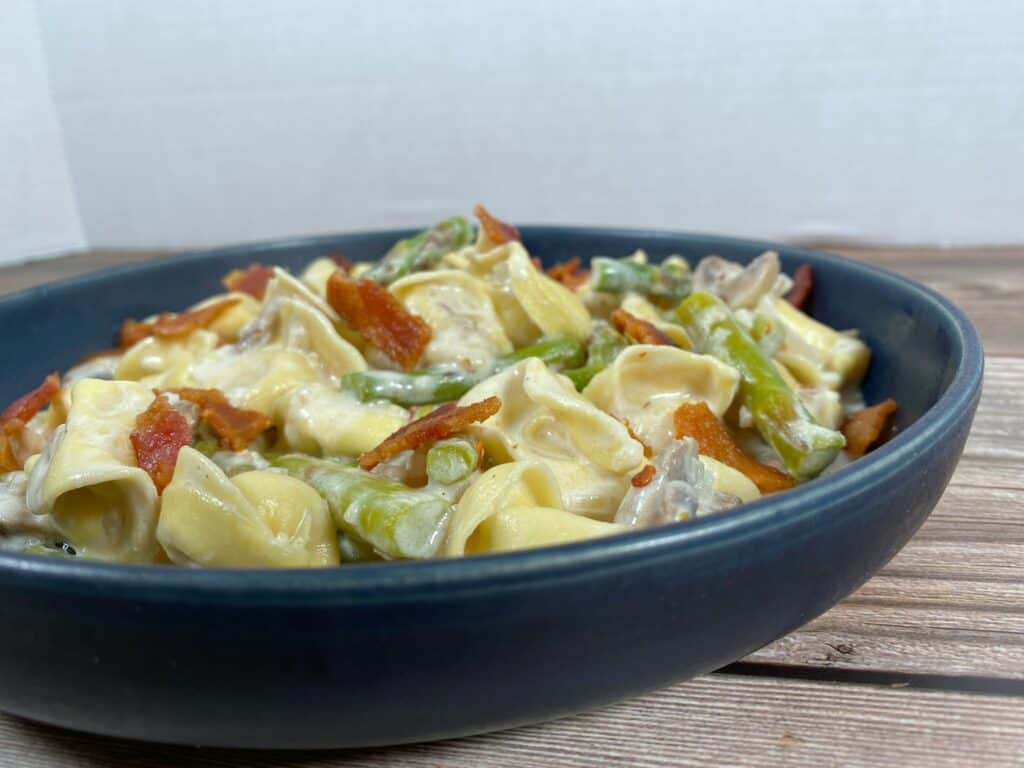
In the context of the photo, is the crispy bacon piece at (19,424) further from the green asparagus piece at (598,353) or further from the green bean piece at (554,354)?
the green asparagus piece at (598,353)

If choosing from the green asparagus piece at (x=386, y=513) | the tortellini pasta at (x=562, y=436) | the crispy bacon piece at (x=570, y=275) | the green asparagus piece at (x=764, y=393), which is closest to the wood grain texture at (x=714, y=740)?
the green asparagus piece at (x=386, y=513)

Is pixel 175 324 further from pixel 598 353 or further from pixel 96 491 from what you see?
pixel 598 353

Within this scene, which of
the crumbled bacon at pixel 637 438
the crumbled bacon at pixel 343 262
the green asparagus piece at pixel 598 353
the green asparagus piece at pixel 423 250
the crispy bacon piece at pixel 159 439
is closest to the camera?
the crispy bacon piece at pixel 159 439

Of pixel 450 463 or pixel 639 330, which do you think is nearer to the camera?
pixel 450 463

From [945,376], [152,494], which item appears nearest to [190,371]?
[152,494]

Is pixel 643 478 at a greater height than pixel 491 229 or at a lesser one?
lesser

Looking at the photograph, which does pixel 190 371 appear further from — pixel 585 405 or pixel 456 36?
pixel 456 36

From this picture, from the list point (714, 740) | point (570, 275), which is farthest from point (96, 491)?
point (570, 275)

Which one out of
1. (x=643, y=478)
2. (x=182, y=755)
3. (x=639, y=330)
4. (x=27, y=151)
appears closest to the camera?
(x=182, y=755)
